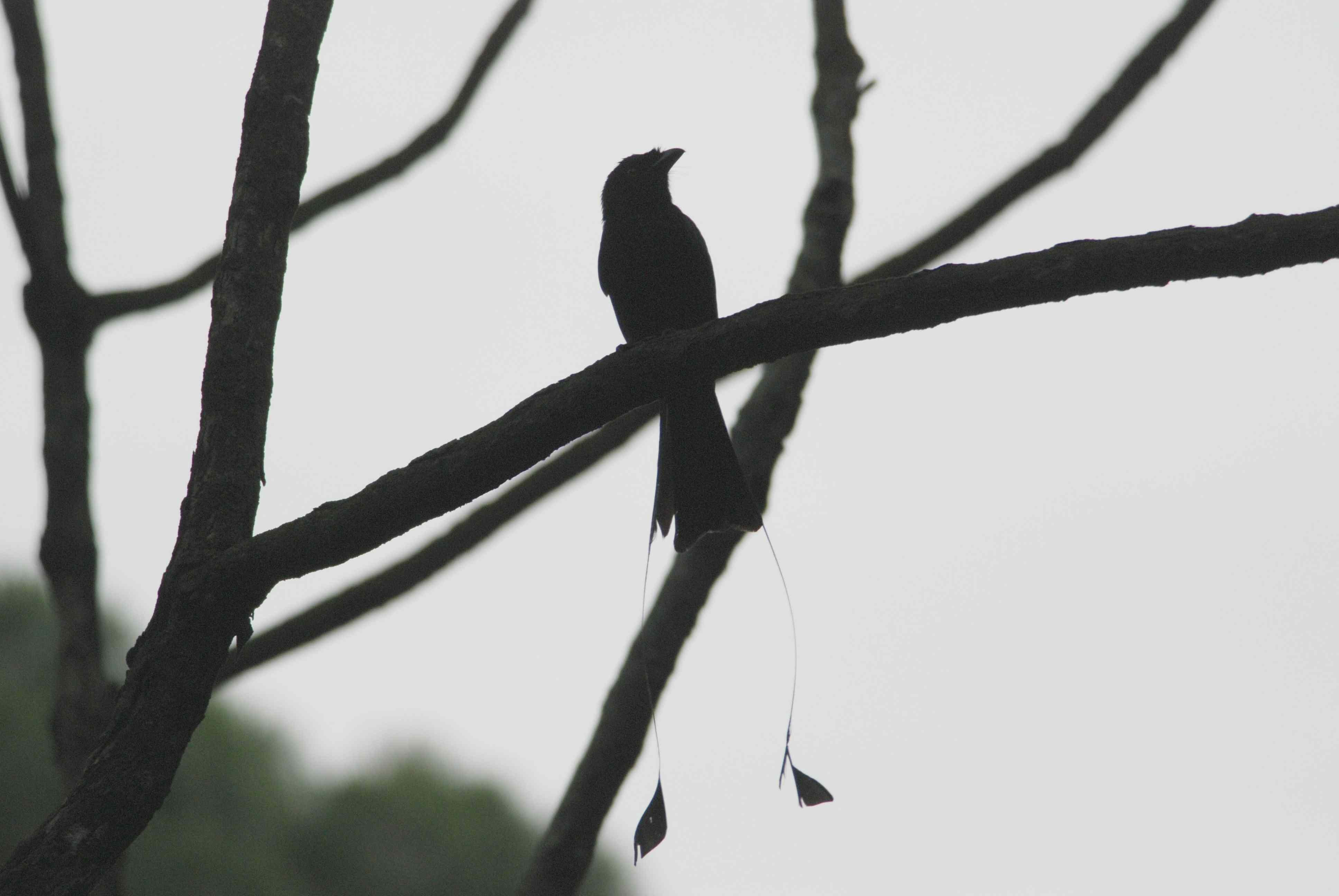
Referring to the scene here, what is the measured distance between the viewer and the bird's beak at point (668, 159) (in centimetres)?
533

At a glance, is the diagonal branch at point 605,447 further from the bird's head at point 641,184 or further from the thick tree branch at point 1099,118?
the bird's head at point 641,184

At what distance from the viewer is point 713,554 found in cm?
414

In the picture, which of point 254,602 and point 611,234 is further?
point 611,234

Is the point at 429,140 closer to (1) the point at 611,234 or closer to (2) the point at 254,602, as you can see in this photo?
(1) the point at 611,234

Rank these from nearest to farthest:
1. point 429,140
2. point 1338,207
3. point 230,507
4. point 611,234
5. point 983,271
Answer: point 1338,207 → point 983,271 → point 230,507 → point 429,140 → point 611,234

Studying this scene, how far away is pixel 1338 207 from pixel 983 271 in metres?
0.60

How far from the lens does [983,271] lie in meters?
2.37

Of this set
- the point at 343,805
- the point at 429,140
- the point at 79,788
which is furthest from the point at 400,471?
the point at 343,805

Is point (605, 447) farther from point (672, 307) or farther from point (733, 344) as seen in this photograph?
point (733, 344)

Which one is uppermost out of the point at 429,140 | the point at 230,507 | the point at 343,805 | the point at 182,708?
the point at 343,805

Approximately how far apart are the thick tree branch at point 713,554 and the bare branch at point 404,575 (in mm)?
533

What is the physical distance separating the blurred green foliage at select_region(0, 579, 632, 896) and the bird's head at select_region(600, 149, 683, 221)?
1349 centimetres

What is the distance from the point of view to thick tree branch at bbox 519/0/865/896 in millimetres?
3818

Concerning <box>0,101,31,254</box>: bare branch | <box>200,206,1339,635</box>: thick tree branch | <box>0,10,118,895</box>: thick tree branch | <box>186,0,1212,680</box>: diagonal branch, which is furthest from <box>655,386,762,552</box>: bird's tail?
<box>0,101,31,254</box>: bare branch
